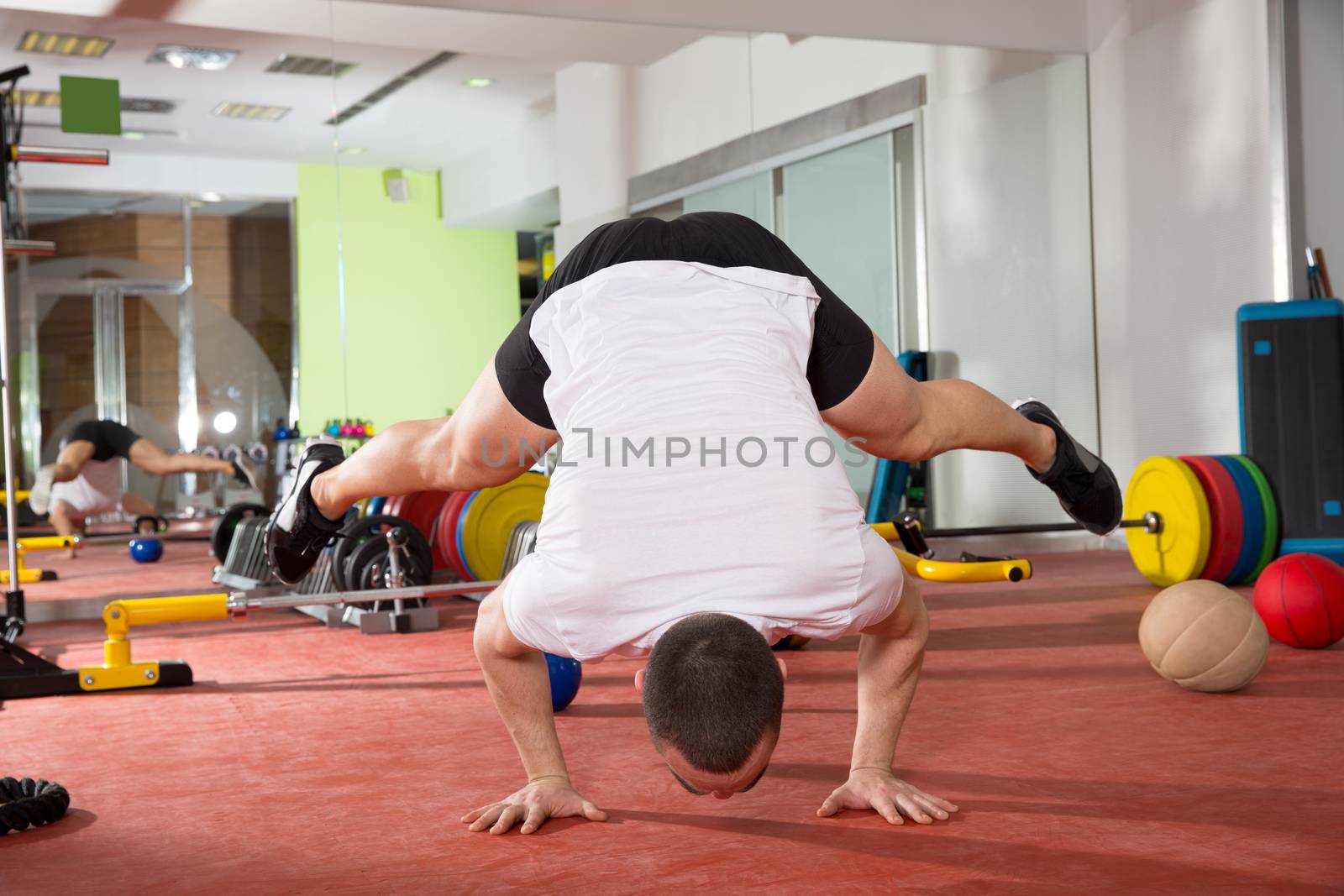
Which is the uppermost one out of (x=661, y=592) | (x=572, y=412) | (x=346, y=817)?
(x=572, y=412)

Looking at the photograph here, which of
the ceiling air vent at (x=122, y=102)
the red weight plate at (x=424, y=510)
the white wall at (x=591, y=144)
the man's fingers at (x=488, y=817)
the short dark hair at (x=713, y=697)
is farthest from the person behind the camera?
the white wall at (x=591, y=144)

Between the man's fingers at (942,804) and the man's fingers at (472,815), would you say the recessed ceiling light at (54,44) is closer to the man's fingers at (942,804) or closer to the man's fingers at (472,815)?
the man's fingers at (472,815)

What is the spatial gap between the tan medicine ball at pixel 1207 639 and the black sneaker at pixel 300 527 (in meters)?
1.87

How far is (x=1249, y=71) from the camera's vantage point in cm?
554

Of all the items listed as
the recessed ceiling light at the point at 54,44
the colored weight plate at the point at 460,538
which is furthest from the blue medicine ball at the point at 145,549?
the recessed ceiling light at the point at 54,44

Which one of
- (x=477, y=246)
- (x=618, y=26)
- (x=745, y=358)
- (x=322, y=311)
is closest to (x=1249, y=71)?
(x=618, y=26)

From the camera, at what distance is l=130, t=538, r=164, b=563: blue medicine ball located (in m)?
5.27

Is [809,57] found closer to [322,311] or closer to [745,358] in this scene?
[322,311]

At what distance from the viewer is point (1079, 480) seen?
2.38 m

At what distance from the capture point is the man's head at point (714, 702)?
150 centimetres

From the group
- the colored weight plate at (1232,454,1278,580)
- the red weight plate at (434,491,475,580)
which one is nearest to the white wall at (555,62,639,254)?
the red weight plate at (434,491,475,580)

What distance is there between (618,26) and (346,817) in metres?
4.40

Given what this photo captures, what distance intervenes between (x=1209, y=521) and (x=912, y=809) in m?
3.00

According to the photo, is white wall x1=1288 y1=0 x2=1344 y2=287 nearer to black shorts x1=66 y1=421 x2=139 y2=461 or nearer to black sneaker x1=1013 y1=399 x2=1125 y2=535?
black sneaker x1=1013 y1=399 x2=1125 y2=535
